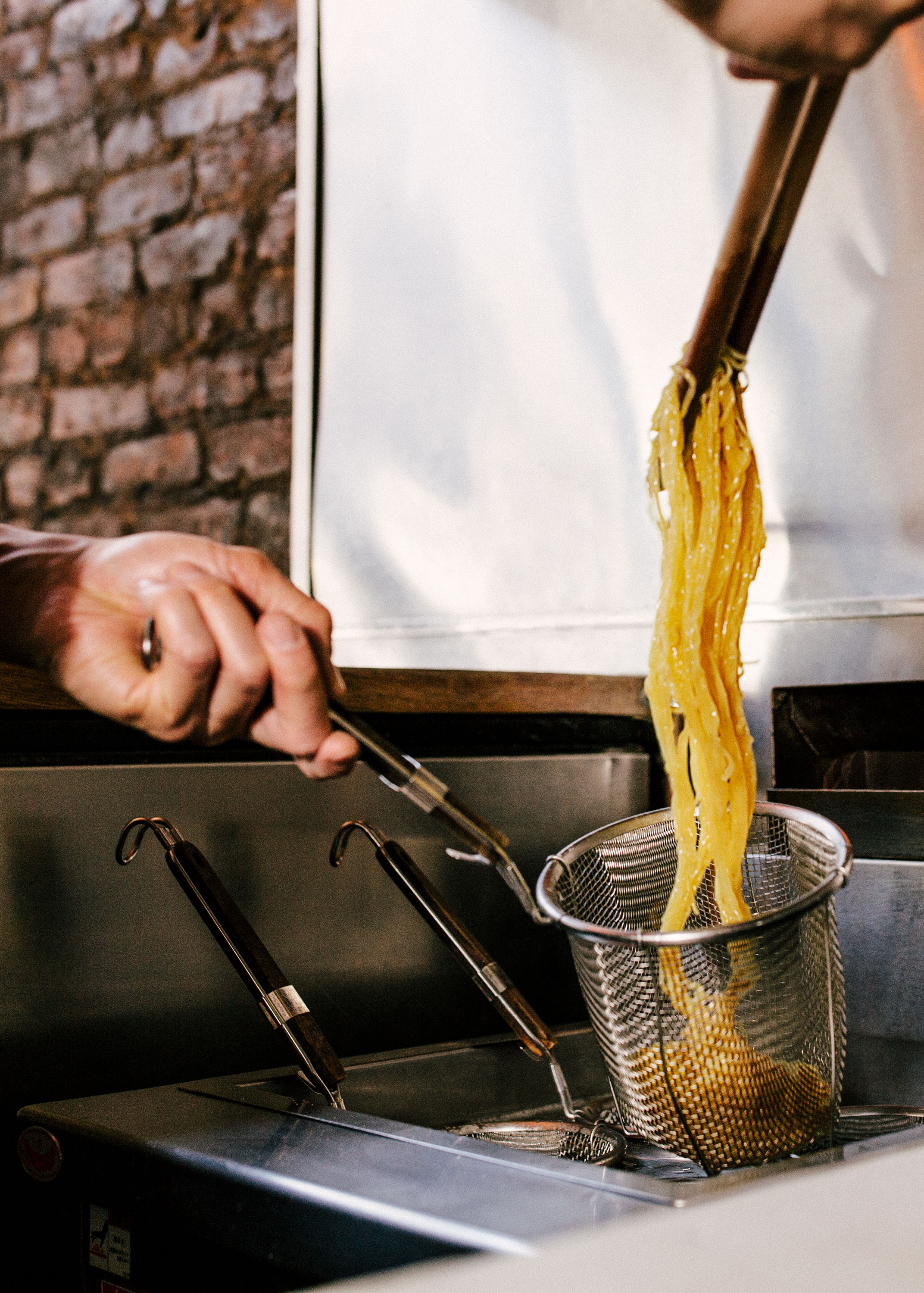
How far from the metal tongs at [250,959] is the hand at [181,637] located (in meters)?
0.25

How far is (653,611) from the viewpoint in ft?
5.23

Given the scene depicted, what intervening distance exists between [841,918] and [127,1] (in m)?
2.29

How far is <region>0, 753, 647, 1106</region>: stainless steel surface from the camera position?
1.00 m

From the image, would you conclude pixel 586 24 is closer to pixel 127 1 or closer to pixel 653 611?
pixel 653 611

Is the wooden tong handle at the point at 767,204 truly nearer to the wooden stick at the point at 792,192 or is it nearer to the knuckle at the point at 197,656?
the wooden stick at the point at 792,192

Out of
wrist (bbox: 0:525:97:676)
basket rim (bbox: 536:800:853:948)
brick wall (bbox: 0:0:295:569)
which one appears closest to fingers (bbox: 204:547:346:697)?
wrist (bbox: 0:525:97:676)

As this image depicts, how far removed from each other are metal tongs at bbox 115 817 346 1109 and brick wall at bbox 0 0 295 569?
1191 millimetres

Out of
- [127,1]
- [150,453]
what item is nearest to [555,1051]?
[150,453]

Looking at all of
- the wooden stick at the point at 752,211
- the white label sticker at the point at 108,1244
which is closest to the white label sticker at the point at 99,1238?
the white label sticker at the point at 108,1244

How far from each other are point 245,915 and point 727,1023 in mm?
461

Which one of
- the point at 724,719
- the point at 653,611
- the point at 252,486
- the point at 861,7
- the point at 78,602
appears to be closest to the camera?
the point at 78,602

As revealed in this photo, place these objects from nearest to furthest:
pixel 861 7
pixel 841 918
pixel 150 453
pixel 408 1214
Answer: pixel 408 1214 → pixel 861 7 → pixel 841 918 → pixel 150 453

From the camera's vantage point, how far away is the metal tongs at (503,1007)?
3.13ft

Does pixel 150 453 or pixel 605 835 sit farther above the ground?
pixel 150 453
